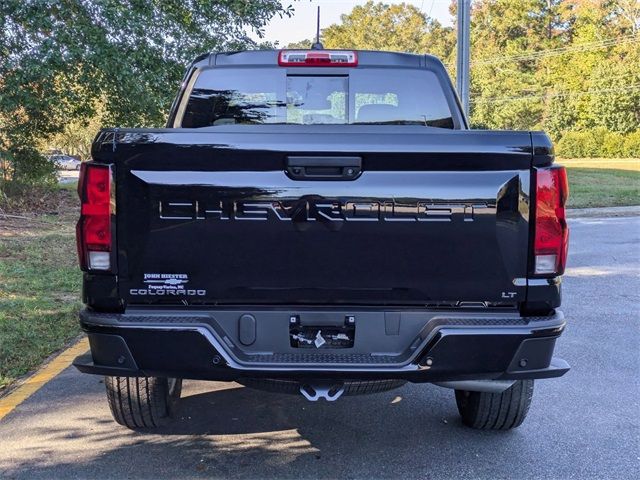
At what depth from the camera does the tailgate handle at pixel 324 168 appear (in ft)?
8.91

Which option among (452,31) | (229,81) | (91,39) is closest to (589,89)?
(452,31)

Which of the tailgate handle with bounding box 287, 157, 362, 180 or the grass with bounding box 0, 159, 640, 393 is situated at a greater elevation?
the tailgate handle with bounding box 287, 157, 362, 180

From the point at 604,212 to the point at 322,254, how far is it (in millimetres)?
14988

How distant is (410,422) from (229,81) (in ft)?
8.21

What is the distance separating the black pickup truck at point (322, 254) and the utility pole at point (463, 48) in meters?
9.82

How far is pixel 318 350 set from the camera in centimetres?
284

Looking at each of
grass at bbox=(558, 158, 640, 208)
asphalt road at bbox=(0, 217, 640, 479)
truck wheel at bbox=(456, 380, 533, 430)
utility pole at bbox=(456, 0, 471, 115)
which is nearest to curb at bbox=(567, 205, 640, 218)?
grass at bbox=(558, 158, 640, 208)

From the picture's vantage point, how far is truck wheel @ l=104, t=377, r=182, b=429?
348cm

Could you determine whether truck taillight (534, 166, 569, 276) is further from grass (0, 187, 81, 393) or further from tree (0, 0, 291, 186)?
tree (0, 0, 291, 186)

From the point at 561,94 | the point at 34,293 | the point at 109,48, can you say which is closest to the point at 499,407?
the point at 34,293

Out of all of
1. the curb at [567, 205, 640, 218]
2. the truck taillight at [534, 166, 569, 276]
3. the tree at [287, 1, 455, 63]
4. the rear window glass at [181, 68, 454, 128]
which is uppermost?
the tree at [287, 1, 455, 63]

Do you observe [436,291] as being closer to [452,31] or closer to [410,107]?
[410,107]

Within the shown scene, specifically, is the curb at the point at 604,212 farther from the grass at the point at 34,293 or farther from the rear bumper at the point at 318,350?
the rear bumper at the point at 318,350

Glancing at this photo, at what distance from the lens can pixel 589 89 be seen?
169ft
